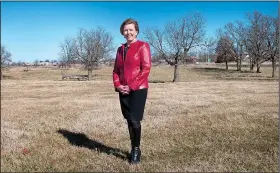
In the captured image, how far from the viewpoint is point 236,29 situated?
170ft

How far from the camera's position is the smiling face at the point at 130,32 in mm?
4926

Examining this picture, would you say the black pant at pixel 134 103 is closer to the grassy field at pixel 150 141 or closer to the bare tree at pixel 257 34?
the grassy field at pixel 150 141

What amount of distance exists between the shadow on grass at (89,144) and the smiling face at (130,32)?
200 centimetres

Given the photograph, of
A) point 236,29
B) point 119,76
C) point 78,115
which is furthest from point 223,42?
point 119,76

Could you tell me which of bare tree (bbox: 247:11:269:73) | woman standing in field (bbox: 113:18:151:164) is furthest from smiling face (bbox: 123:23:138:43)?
bare tree (bbox: 247:11:269:73)

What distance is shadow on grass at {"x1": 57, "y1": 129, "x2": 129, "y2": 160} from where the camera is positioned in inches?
222

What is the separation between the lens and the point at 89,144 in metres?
6.34

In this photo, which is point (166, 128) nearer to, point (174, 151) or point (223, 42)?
point (174, 151)

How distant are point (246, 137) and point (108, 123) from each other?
11.4ft

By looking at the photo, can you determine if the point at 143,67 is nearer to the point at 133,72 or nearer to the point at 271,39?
the point at 133,72

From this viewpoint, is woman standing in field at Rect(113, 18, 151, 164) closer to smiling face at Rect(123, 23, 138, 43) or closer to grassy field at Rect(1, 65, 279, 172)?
smiling face at Rect(123, 23, 138, 43)

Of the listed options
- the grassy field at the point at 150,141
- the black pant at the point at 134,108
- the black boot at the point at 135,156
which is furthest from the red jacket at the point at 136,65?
the grassy field at the point at 150,141

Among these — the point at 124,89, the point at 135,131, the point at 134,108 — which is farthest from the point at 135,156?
the point at 124,89

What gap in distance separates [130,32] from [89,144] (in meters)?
2.60
